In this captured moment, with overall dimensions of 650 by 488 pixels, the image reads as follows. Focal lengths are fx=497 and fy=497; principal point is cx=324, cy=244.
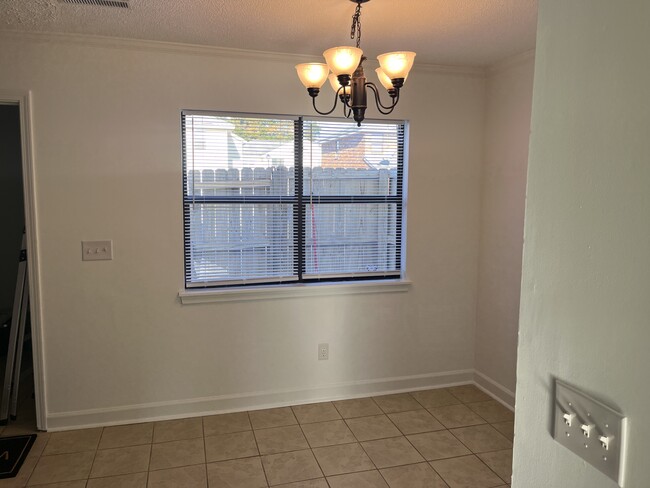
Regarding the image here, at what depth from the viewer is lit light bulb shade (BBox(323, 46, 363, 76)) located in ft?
6.68

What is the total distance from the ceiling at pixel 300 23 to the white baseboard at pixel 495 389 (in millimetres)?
2374

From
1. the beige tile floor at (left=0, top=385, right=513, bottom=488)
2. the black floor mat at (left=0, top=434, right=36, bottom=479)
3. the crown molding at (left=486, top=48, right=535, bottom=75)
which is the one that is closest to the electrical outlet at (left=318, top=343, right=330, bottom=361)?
the beige tile floor at (left=0, top=385, right=513, bottom=488)

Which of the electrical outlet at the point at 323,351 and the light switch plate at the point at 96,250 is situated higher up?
the light switch plate at the point at 96,250

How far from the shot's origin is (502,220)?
3.60 metres

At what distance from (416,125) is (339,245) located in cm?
105

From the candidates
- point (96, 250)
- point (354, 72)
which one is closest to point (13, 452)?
point (96, 250)

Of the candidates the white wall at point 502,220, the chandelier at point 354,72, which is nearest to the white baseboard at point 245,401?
the white wall at point 502,220

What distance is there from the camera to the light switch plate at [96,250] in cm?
313

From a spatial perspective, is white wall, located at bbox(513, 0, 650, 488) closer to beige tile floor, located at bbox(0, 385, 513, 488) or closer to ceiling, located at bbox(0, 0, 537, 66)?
ceiling, located at bbox(0, 0, 537, 66)

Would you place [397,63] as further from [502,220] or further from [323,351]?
[323,351]

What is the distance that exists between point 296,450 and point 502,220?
212 cm

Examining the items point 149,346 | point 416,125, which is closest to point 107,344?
point 149,346

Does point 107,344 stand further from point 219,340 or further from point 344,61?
point 344,61

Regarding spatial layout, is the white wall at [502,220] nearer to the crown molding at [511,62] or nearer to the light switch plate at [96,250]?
the crown molding at [511,62]
